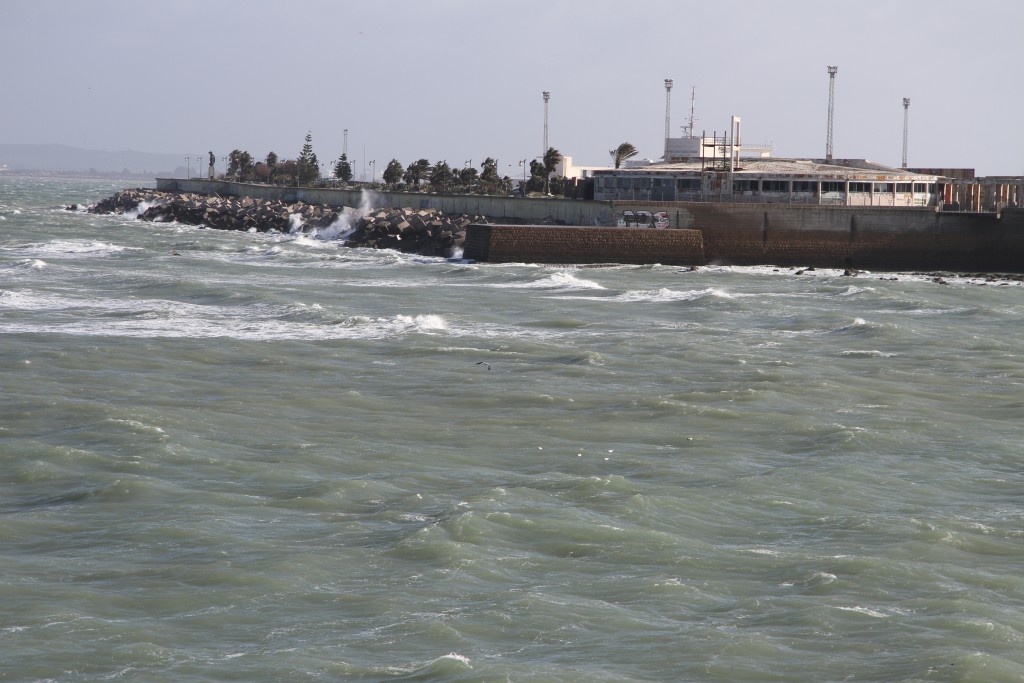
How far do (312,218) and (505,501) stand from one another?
7112cm

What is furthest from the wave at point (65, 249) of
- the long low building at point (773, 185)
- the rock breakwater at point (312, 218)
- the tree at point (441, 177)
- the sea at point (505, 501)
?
the tree at point (441, 177)

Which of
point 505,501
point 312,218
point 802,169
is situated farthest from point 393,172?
point 505,501

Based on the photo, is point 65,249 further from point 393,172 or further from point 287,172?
point 287,172

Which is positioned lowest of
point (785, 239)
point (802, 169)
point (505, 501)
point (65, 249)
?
point (505, 501)

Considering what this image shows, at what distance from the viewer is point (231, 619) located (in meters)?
13.3

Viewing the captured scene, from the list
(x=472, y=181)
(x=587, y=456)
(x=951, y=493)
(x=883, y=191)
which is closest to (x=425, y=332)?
(x=587, y=456)

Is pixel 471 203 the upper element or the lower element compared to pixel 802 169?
lower

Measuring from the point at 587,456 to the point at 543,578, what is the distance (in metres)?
5.75

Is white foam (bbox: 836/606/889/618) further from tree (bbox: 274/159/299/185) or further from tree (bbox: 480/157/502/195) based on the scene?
tree (bbox: 274/159/299/185)

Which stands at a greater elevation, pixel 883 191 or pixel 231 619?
pixel 883 191

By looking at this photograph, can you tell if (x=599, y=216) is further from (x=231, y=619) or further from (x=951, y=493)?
(x=231, y=619)

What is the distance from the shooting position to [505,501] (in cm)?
1739

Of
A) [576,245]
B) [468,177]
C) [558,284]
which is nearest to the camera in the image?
[558,284]

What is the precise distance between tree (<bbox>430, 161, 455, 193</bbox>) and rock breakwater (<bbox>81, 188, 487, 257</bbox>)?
16122mm
